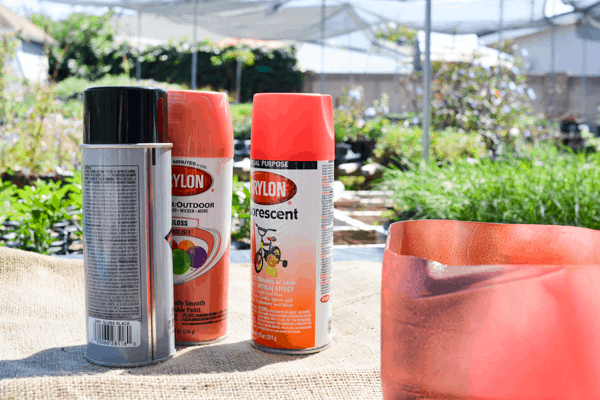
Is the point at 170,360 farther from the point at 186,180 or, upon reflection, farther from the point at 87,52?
the point at 87,52

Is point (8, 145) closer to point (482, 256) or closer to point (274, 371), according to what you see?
point (274, 371)

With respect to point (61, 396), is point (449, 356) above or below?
above

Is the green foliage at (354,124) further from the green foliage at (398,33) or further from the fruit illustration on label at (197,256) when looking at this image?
the fruit illustration on label at (197,256)

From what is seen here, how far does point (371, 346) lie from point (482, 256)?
0.36 m

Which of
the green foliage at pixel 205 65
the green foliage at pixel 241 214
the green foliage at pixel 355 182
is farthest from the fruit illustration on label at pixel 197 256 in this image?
the green foliage at pixel 205 65

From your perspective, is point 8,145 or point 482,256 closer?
point 482,256

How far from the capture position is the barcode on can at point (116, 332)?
752mm

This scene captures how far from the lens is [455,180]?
2.68 meters

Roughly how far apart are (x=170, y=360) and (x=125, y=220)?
0.77 feet

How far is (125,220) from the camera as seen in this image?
736mm

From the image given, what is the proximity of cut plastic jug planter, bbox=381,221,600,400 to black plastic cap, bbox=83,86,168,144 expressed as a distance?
0.44 m

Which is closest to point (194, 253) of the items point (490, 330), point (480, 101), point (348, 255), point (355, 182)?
point (490, 330)

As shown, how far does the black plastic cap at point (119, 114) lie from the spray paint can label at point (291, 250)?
0.62ft

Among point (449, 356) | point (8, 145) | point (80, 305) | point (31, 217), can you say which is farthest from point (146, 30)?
point (449, 356)
